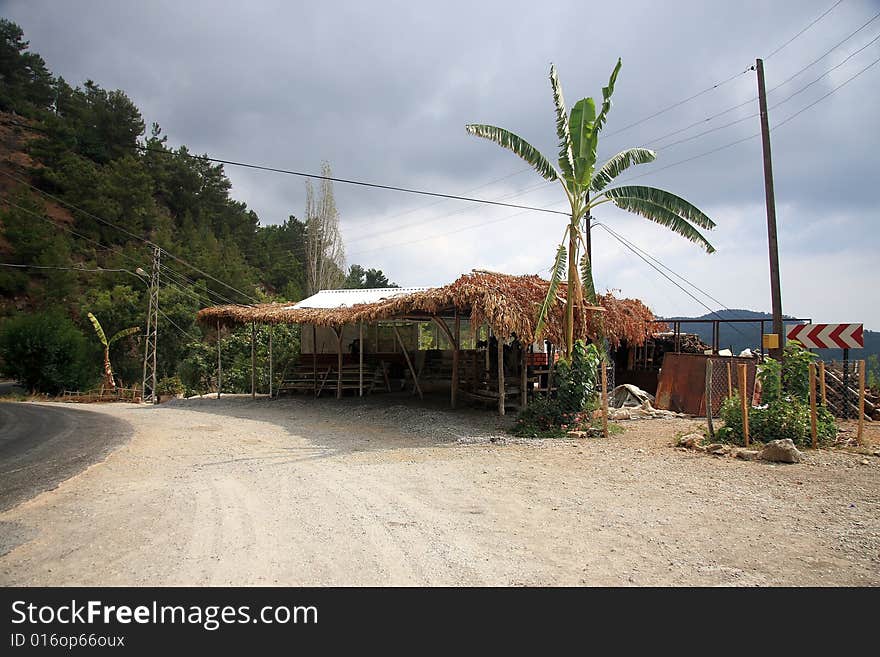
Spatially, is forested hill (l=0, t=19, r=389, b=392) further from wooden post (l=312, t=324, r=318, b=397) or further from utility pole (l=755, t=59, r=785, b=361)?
utility pole (l=755, t=59, r=785, b=361)

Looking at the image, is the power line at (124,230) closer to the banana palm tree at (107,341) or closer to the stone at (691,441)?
the banana palm tree at (107,341)

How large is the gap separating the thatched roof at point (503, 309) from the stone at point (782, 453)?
4.33 m

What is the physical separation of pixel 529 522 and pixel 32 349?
Result: 1153 inches

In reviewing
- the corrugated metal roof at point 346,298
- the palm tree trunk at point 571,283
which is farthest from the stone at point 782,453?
the corrugated metal roof at point 346,298

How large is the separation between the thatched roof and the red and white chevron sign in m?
3.74

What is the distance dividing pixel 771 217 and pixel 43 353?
1200 inches

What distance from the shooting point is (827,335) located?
938cm

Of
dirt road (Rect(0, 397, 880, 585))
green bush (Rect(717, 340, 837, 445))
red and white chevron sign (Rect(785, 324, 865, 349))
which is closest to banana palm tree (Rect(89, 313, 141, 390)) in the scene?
dirt road (Rect(0, 397, 880, 585))

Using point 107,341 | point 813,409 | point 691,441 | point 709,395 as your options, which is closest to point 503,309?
point 709,395

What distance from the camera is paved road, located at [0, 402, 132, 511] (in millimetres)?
6555

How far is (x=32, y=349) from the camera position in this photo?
26125 millimetres
